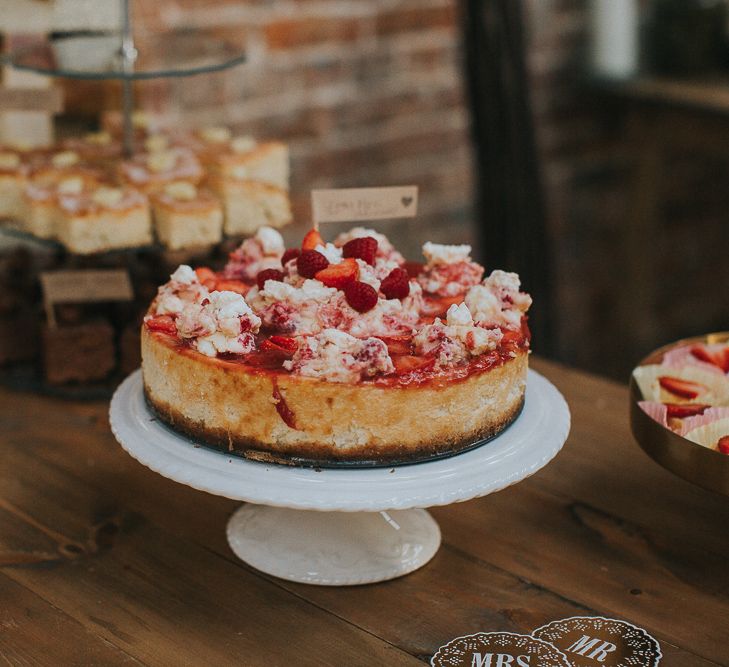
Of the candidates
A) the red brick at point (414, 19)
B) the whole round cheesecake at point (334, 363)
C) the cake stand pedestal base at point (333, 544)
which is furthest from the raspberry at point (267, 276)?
the red brick at point (414, 19)

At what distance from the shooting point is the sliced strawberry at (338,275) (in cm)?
119

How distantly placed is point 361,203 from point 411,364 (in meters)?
0.30

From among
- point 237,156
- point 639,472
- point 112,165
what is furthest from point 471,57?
point 639,472

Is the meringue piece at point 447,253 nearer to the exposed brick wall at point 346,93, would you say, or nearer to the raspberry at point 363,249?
the raspberry at point 363,249

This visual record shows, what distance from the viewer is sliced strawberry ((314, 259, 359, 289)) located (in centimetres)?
119

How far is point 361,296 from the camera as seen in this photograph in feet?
3.81

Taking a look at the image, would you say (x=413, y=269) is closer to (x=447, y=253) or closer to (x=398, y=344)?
(x=447, y=253)

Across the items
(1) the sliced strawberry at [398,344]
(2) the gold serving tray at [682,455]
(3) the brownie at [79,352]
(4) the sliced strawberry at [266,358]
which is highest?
(4) the sliced strawberry at [266,358]

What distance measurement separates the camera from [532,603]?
1.18 metres

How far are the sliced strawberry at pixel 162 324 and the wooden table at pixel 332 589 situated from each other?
283 millimetres

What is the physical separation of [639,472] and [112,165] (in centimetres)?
99

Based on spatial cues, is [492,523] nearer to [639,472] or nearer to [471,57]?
[639,472]

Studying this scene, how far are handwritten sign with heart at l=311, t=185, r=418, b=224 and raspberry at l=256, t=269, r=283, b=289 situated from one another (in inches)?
3.9

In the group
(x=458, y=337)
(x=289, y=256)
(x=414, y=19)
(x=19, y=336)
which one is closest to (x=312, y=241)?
(x=289, y=256)
